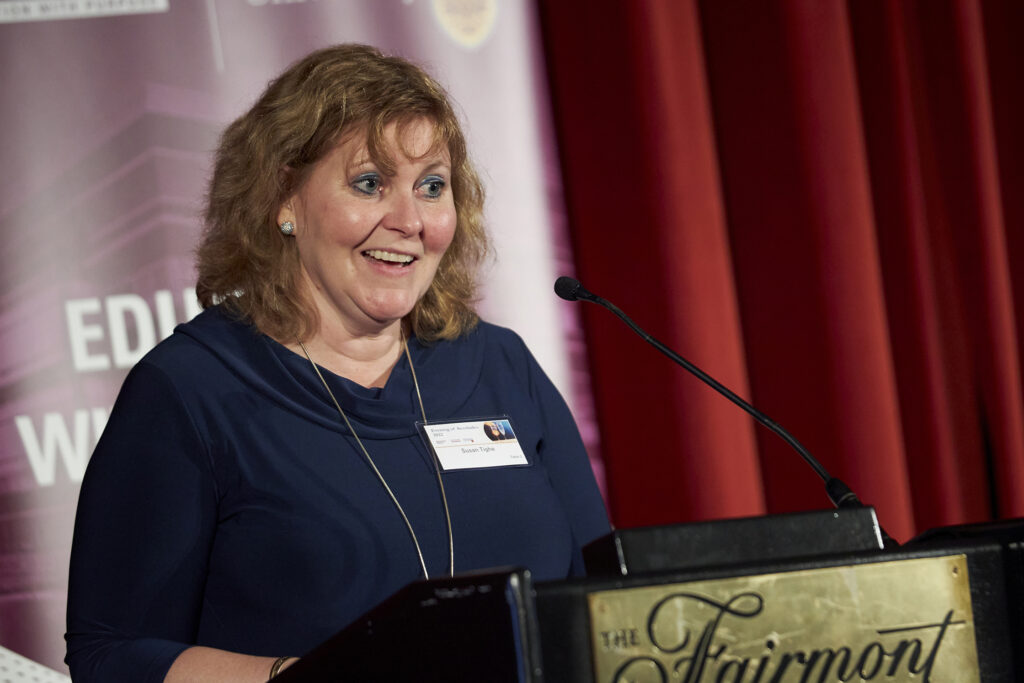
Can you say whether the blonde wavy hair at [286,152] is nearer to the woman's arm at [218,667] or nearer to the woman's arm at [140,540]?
the woman's arm at [140,540]

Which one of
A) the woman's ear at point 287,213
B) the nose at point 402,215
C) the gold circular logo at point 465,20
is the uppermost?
the gold circular logo at point 465,20

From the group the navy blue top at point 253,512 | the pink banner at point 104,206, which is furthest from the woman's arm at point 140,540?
the pink banner at point 104,206

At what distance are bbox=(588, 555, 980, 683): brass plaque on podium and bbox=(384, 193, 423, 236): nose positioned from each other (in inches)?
33.2

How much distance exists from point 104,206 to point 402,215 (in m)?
1.20

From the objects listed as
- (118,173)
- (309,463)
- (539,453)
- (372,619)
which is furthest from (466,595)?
(118,173)

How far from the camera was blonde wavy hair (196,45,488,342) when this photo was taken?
151cm

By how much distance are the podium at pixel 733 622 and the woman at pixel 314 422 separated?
0.42m

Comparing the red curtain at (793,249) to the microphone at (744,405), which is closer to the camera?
the microphone at (744,405)

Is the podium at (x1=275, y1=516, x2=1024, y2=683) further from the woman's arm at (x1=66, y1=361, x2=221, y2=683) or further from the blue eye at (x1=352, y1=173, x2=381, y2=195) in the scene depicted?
the blue eye at (x1=352, y1=173, x2=381, y2=195)

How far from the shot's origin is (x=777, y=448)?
8.63 feet

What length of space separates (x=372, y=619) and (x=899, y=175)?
7.50ft

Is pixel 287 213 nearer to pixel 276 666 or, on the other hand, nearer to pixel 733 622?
pixel 276 666

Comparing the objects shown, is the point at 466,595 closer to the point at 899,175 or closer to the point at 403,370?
the point at 403,370

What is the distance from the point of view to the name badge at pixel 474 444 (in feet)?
4.84
